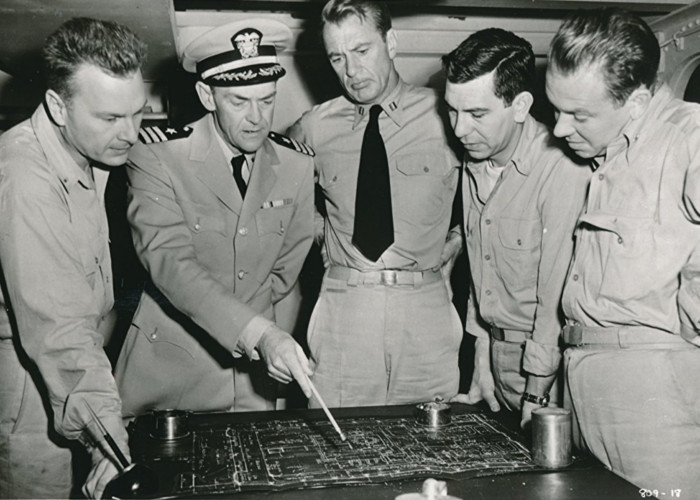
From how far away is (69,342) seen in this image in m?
1.91

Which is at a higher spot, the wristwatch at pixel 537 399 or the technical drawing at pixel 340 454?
the wristwatch at pixel 537 399

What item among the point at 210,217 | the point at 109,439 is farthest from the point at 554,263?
the point at 109,439

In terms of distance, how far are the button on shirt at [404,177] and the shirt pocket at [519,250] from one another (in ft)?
1.55

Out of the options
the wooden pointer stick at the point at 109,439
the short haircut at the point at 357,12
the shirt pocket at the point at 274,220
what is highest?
the short haircut at the point at 357,12

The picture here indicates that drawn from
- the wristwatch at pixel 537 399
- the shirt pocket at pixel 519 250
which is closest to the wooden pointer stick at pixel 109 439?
the wristwatch at pixel 537 399

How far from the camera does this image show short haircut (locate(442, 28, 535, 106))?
105 inches

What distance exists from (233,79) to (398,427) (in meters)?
1.56

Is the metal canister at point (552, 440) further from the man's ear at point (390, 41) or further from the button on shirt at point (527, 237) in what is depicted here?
the man's ear at point (390, 41)

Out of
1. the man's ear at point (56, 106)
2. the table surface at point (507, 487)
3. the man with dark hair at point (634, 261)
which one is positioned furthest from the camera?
the man's ear at point (56, 106)

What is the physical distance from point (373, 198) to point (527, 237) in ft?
2.53

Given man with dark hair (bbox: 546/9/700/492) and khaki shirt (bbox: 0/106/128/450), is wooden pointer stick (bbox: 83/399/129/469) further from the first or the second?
man with dark hair (bbox: 546/9/700/492)

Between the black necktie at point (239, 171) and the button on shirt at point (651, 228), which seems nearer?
the button on shirt at point (651, 228)

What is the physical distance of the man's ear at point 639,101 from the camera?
2158 millimetres

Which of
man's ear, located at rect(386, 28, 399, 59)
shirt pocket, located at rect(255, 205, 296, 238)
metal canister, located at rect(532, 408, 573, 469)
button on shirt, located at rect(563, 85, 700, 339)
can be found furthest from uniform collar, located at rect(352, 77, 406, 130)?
metal canister, located at rect(532, 408, 573, 469)
